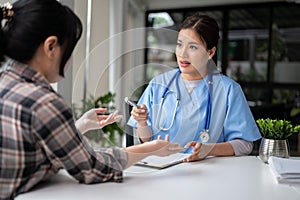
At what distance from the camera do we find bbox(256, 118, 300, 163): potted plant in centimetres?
119

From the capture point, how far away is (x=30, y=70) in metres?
0.82

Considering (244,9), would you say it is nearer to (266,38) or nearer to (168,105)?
(266,38)

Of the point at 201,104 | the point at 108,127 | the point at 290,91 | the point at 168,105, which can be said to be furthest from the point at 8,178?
the point at 290,91

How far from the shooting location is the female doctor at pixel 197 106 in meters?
1.16

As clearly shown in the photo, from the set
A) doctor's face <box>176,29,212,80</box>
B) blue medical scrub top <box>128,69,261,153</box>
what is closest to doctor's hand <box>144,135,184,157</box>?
blue medical scrub top <box>128,69,261,153</box>

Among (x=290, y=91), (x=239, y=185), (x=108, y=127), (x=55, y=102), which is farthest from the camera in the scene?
(x=290, y=91)

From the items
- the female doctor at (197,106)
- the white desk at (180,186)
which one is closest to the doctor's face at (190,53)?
the female doctor at (197,106)

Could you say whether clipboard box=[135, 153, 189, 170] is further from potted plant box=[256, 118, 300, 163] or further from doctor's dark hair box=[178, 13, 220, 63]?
doctor's dark hair box=[178, 13, 220, 63]

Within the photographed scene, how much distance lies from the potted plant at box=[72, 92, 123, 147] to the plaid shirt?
0.25m

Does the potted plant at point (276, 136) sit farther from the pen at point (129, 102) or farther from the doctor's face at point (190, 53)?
the pen at point (129, 102)

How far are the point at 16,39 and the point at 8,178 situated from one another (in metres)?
0.32

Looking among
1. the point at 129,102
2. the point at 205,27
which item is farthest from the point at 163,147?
the point at 205,27

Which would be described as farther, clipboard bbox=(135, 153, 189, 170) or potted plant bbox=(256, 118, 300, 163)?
potted plant bbox=(256, 118, 300, 163)

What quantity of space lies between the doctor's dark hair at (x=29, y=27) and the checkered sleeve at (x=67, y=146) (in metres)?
0.14
